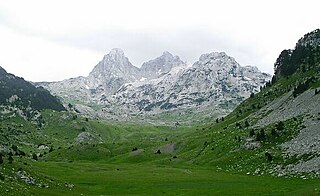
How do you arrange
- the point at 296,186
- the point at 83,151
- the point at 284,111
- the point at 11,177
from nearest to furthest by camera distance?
the point at 11,177, the point at 296,186, the point at 284,111, the point at 83,151

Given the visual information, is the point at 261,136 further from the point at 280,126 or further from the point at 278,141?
the point at 280,126

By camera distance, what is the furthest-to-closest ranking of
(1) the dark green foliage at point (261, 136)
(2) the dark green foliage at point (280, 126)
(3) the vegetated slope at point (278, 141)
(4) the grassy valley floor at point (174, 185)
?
(2) the dark green foliage at point (280, 126) < (1) the dark green foliage at point (261, 136) < (3) the vegetated slope at point (278, 141) < (4) the grassy valley floor at point (174, 185)

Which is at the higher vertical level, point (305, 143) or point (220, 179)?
point (305, 143)

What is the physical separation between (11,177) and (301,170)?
57.1m

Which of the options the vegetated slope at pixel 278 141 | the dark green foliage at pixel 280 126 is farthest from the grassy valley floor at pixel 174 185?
the dark green foliage at pixel 280 126

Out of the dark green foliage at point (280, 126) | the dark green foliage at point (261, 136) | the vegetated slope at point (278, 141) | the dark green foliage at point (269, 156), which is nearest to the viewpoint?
the vegetated slope at point (278, 141)

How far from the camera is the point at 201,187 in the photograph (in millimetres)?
76500

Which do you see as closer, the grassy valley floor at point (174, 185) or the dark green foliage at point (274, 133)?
the grassy valley floor at point (174, 185)

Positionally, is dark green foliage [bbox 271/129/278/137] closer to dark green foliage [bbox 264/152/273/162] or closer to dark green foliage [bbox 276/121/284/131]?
dark green foliage [bbox 276/121/284/131]

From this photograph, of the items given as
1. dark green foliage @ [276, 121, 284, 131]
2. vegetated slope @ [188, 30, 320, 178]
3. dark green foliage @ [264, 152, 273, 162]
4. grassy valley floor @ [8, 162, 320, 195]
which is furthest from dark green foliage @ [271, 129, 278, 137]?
grassy valley floor @ [8, 162, 320, 195]

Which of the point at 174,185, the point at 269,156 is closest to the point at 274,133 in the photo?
the point at 269,156

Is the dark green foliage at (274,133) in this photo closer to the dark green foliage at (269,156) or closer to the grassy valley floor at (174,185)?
the dark green foliage at (269,156)

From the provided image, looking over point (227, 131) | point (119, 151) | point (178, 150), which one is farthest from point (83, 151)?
point (227, 131)

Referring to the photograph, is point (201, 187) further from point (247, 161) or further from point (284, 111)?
point (284, 111)
